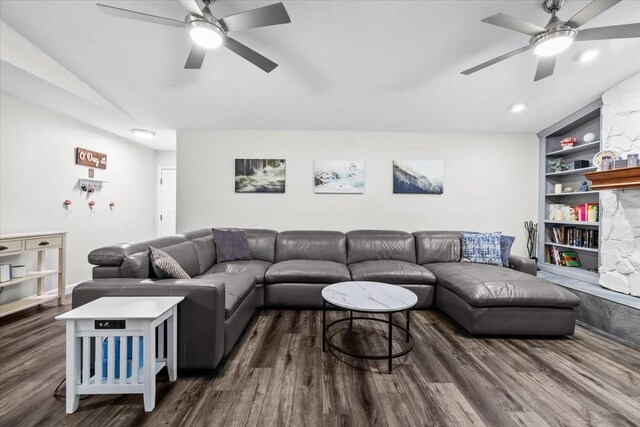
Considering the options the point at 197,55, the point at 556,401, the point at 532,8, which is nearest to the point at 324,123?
the point at 197,55

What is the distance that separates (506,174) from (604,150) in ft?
3.77

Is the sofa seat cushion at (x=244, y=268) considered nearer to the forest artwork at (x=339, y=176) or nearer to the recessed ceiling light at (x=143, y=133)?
the forest artwork at (x=339, y=176)

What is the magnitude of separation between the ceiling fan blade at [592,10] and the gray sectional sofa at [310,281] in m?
2.09

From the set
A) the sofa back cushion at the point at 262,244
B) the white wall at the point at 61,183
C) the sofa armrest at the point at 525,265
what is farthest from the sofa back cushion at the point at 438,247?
the white wall at the point at 61,183

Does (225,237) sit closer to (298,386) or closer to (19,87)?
(298,386)

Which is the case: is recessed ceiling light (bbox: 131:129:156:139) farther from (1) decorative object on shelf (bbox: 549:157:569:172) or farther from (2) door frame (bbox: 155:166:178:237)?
(1) decorative object on shelf (bbox: 549:157:569:172)

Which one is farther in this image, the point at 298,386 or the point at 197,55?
the point at 197,55

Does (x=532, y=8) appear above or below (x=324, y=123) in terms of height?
above

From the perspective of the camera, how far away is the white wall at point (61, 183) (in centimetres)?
297

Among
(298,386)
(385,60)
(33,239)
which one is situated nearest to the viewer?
(298,386)

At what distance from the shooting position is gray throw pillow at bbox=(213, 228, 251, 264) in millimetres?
3365

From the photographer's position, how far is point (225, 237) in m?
3.45

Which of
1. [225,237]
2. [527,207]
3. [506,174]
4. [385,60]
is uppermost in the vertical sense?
[385,60]

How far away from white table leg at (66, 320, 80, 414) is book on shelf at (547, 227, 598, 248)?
518 cm
